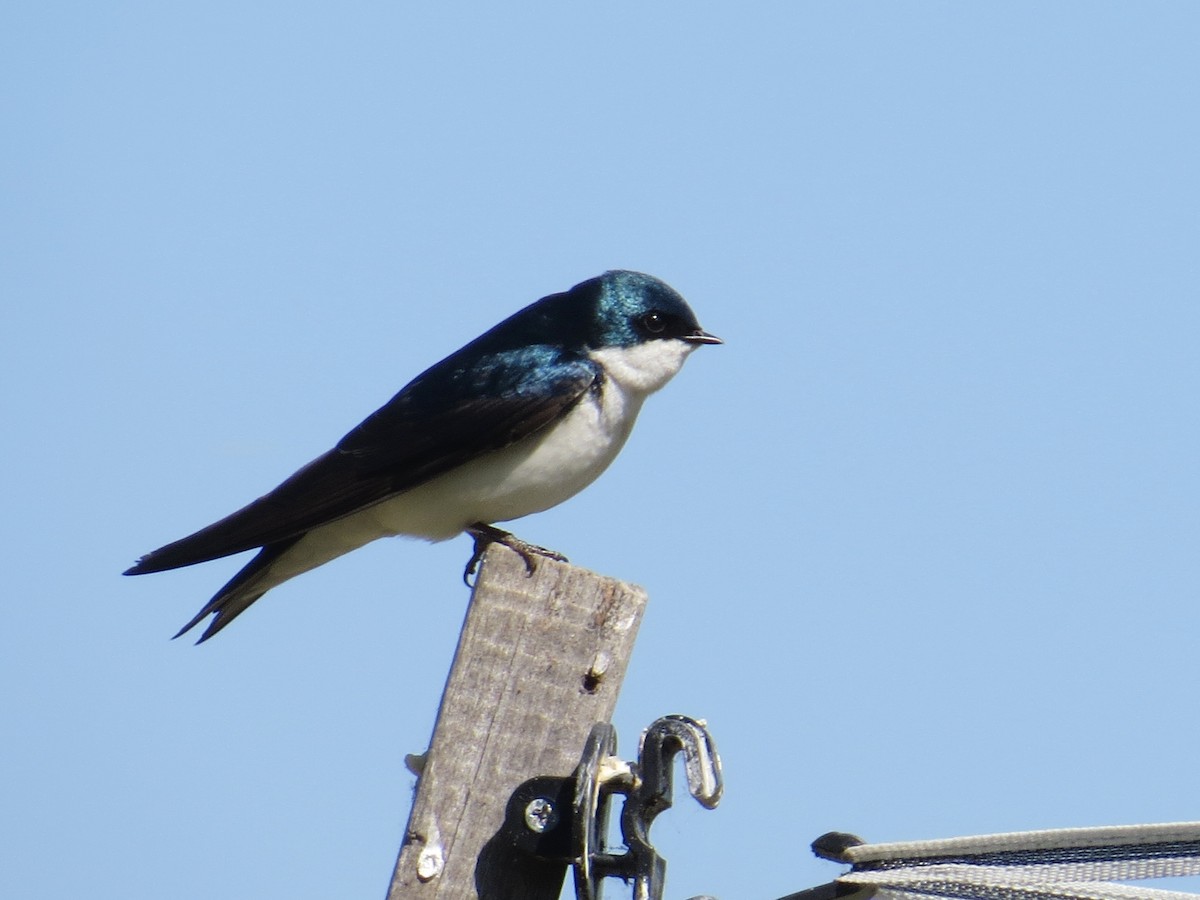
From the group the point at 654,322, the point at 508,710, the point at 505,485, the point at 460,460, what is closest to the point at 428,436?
the point at 460,460

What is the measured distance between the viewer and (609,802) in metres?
2.31

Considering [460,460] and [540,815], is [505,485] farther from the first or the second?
[540,815]

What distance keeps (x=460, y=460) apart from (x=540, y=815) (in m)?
2.37

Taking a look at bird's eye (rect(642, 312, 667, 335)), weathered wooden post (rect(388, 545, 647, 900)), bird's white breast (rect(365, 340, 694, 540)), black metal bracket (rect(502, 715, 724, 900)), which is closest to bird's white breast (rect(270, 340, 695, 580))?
bird's white breast (rect(365, 340, 694, 540))

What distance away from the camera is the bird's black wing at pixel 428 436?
446cm

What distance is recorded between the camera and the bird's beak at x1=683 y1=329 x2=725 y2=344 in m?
5.20

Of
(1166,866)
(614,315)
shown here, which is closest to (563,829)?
(1166,866)

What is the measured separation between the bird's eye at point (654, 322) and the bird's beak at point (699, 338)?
0.09 metres

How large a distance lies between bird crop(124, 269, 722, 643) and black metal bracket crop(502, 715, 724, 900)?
206cm

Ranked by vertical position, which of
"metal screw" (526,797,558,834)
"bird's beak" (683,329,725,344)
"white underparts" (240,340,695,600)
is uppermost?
"bird's beak" (683,329,725,344)

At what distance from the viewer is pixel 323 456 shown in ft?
15.4

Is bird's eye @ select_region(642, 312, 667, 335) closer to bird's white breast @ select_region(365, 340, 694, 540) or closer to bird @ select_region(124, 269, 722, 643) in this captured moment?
bird @ select_region(124, 269, 722, 643)

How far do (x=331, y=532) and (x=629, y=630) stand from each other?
2.47 m

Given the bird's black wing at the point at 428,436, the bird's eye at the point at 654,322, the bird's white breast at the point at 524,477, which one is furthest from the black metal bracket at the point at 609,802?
the bird's eye at the point at 654,322
